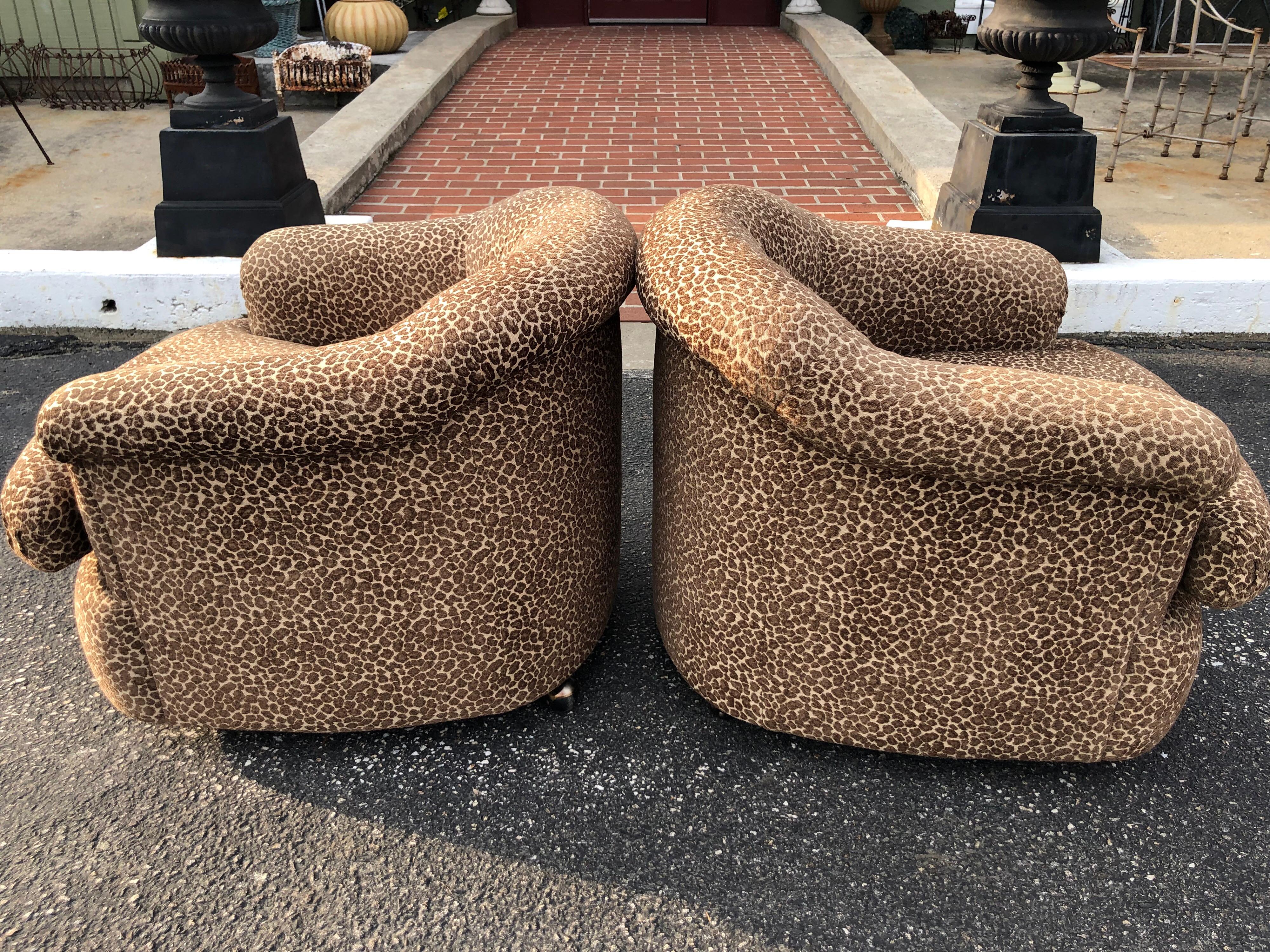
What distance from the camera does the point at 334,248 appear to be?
2145mm

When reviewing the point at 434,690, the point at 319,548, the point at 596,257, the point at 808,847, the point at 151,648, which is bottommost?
the point at 808,847

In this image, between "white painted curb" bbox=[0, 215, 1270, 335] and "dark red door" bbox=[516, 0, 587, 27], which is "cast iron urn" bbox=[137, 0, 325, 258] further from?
"dark red door" bbox=[516, 0, 587, 27]

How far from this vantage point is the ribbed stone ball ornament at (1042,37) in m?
3.45

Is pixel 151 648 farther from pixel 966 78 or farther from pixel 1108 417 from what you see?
pixel 966 78

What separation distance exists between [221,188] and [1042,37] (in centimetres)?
316

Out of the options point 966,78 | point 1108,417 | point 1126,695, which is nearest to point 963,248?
point 1108,417

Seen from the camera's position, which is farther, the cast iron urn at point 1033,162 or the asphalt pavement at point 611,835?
the cast iron urn at point 1033,162

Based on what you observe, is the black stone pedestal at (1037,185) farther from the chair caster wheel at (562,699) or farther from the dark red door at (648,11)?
the dark red door at (648,11)

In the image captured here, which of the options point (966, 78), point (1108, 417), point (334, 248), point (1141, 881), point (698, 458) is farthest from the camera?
point (966, 78)

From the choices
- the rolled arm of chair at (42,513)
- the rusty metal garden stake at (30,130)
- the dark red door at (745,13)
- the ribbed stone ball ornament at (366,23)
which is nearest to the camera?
the rolled arm of chair at (42,513)

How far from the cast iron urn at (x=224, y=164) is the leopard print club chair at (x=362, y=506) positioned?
216 cm

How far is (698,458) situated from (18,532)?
46.8 inches

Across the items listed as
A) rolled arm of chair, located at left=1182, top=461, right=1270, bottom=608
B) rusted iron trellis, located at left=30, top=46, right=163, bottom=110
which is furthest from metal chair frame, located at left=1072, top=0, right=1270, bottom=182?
rusted iron trellis, located at left=30, top=46, right=163, bottom=110

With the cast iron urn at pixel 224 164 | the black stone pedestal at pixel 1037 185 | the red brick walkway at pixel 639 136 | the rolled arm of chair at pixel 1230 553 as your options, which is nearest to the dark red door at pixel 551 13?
the red brick walkway at pixel 639 136
